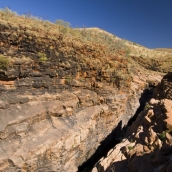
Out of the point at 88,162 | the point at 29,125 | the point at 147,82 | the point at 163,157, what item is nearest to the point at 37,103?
the point at 29,125

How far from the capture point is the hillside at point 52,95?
6.80 metres


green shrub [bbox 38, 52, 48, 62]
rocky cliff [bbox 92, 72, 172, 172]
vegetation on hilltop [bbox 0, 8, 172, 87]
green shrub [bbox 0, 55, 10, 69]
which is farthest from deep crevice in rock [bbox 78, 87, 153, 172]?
green shrub [bbox 0, 55, 10, 69]

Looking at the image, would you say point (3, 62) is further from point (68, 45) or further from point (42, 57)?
point (68, 45)

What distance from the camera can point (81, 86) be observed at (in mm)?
9922

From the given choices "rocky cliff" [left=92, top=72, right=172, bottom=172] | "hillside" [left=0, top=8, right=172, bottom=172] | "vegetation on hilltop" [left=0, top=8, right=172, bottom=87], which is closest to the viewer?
"rocky cliff" [left=92, top=72, right=172, bottom=172]

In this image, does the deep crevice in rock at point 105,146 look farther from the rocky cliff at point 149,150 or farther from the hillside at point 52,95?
the rocky cliff at point 149,150

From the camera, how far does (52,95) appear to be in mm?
8445

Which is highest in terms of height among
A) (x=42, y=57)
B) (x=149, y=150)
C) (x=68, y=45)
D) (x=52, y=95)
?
(x=68, y=45)

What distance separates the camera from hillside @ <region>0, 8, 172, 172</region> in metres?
6.80

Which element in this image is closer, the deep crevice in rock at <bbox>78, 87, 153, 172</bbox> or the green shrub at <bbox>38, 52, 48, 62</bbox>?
the green shrub at <bbox>38, 52, 48, 62</bbox>

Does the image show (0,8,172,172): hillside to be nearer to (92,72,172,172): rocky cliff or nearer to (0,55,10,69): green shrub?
(0,55,10,69): green shrub

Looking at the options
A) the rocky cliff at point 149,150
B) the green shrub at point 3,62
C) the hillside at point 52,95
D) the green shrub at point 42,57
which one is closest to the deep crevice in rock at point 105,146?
the hillside at point 52,95

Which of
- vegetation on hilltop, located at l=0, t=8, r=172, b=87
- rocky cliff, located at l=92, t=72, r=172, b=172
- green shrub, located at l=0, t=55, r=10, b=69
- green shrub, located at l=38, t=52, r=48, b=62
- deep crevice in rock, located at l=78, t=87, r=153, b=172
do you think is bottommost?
deep crevice in rock, located at l=78, t=87, r=153, b=172

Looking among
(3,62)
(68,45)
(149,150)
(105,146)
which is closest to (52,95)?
(3,62)
